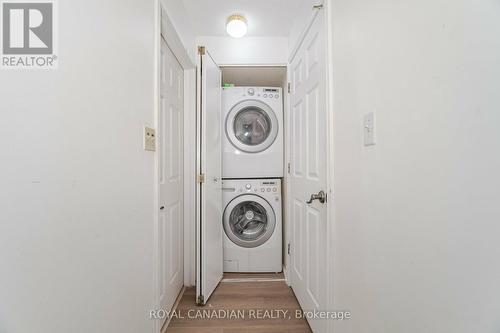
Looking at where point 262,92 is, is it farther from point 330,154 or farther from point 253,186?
point 330,154

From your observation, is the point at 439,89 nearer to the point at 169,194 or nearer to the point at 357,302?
the point at 357,302

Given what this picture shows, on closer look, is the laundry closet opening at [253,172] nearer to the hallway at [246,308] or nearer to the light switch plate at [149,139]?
the hallway at [246,308]

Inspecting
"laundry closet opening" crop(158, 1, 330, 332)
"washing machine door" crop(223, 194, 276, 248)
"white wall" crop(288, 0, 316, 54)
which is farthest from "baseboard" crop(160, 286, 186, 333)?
"white wall" crop(288, 0, 316, 54)

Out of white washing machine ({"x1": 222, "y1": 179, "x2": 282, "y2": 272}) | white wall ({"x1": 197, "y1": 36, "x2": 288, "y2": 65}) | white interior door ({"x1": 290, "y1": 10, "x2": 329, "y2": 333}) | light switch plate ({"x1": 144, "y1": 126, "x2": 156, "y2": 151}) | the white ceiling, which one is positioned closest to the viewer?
light switch plate ({"x1": 144, "y1": 126, "x2": 156, "y2": 151})

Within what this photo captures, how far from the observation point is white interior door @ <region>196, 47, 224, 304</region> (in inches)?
67.0

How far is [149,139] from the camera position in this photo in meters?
1.12

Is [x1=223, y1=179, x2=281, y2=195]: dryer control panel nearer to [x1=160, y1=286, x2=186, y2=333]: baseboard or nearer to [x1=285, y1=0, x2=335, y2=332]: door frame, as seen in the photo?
[x1=160, y1=286, x2=186, y2=333]: baseboard

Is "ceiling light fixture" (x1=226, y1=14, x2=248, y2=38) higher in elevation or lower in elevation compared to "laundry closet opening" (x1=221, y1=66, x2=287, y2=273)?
higher

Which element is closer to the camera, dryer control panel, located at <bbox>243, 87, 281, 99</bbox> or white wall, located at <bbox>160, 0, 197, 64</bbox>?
white wall, located at <bbox>160, 0, 197, 64</bbox>

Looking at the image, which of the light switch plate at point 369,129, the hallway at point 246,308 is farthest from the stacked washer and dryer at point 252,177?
the light switch plate at point 369,129

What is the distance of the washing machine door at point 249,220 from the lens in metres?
2.24

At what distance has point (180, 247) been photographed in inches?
73.8

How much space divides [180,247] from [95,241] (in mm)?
1235

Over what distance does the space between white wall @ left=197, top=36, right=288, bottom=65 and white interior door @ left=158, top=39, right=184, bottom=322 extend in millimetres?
468
